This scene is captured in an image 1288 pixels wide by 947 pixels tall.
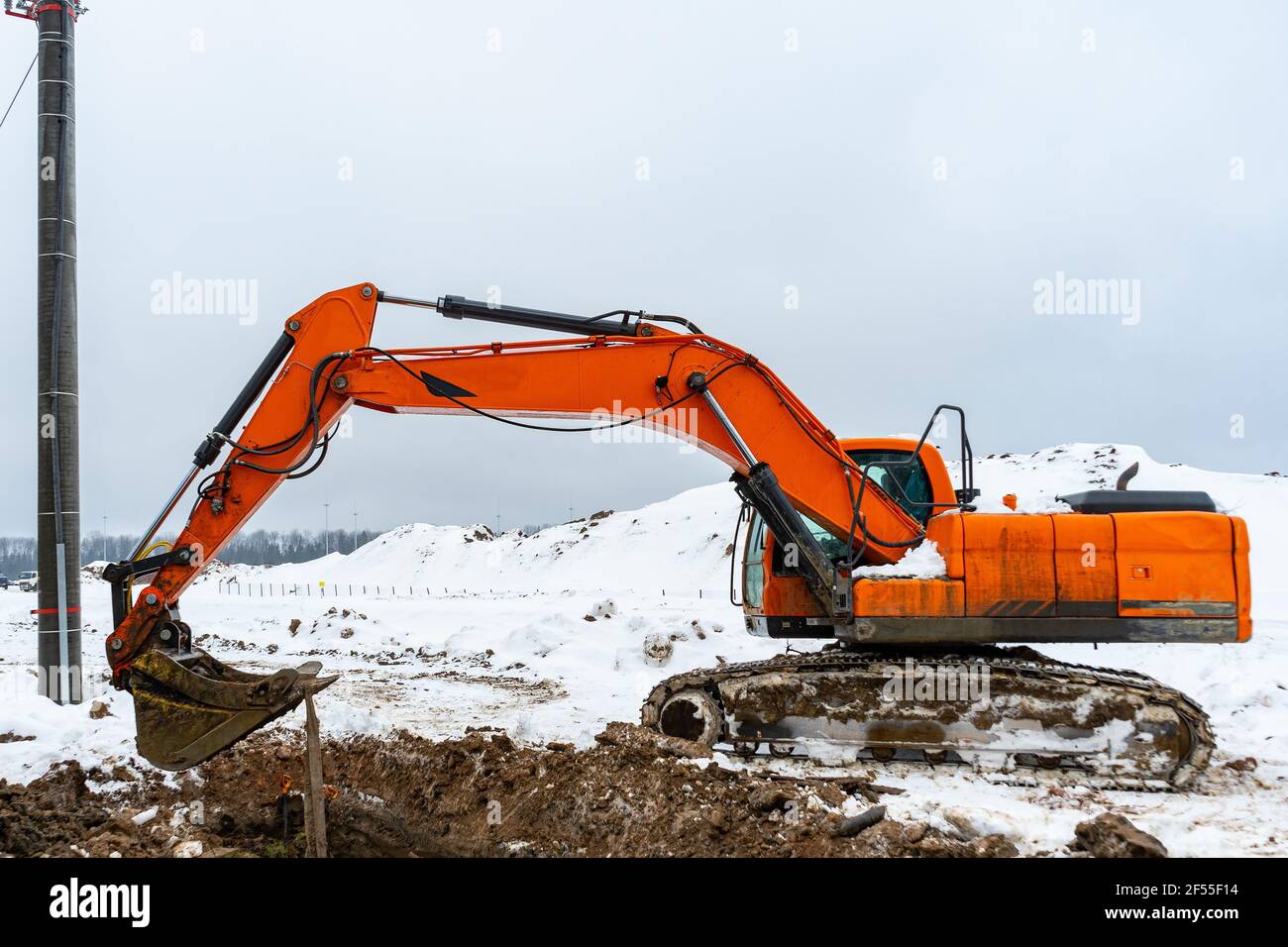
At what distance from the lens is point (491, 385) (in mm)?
7176

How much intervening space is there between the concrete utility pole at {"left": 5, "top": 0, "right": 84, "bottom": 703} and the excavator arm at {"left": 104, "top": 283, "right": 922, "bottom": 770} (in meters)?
4.01

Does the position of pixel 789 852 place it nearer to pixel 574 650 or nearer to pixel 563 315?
pixel 563 315

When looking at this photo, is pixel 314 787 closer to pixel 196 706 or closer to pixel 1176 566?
pixel 196 706

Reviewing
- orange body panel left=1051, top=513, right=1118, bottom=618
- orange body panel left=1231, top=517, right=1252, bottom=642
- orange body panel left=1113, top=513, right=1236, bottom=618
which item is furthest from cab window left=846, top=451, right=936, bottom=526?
orange body panel left=1231, top=517, right=1252, bottom=642

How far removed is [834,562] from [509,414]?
10.0 ft

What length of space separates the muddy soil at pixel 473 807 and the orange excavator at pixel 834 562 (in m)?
0.94

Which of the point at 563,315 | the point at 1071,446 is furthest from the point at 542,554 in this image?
the point at 563,315

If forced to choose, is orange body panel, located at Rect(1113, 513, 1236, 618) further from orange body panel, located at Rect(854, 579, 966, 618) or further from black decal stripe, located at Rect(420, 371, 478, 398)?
black decal stripe, located at Rect(420, 371, 478, 398)

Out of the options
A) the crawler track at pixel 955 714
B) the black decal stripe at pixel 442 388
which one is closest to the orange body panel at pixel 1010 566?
the crawler track at pixel 955 714

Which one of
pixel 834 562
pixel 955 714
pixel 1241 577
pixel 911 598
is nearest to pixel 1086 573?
pixel 1241 577

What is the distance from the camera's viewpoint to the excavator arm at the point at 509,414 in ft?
21.1

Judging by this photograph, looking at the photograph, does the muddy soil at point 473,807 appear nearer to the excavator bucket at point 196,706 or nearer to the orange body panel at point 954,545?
the excavator bucket at point 196,706

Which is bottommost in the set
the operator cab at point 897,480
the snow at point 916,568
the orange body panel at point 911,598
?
the orange body panel at point 911,598

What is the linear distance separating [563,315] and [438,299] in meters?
1.02
